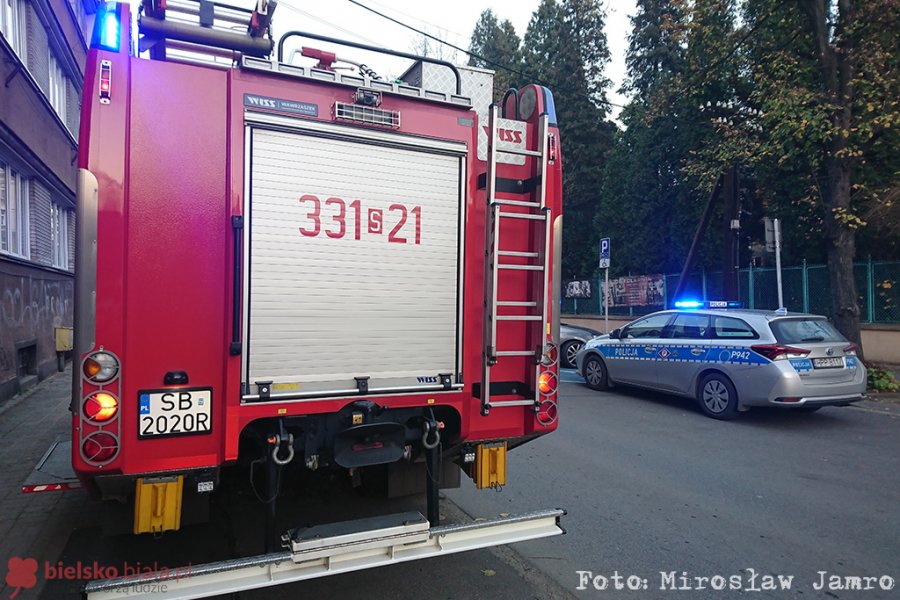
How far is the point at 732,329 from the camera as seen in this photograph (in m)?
8.59

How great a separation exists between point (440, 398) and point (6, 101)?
9345mm

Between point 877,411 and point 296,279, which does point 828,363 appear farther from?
point 296,279

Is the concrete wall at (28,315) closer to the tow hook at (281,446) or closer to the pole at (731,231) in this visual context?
the tow hook at (281,446)

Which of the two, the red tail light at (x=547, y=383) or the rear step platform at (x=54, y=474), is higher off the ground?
the red tail light at (x=547, y=383)

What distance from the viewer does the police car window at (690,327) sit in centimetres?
909

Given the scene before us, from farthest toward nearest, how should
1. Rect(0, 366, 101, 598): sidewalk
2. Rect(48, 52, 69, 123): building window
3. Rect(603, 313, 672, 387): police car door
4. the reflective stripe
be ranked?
1. Rect(48, 52, 69, 123): building window
2. Rect(603, 313, 672, 387): police car door
3. the reflective stripe
4. Rect(0, 366, 101, 598): sidewalk

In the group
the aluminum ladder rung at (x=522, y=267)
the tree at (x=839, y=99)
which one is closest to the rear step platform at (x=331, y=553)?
the aluminum ladder rung at (x=522, y=267)

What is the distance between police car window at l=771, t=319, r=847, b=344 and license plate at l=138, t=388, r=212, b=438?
7.37 metres

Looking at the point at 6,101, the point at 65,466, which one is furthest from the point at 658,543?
the point at 6,101

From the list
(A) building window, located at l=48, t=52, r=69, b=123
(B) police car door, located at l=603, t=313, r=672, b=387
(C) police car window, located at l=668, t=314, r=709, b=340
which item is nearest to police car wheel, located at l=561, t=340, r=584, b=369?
(B) police car door, located at l=603, t=313, r=672, b=387

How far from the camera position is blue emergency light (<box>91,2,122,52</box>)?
2910 mm

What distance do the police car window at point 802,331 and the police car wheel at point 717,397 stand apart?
3.05ft

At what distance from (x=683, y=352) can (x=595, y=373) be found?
2.24 metres

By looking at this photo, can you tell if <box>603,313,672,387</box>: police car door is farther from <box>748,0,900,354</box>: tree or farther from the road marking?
<box>748,0,900,354</box>: tree
